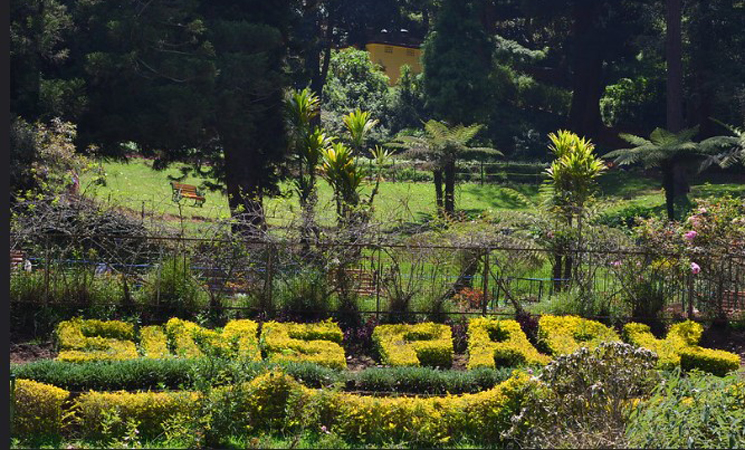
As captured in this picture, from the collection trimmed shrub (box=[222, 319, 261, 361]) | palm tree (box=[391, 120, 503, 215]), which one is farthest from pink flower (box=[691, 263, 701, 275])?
palm tree (box=[391, 120, 503, 215])

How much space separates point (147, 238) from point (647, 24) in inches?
1064

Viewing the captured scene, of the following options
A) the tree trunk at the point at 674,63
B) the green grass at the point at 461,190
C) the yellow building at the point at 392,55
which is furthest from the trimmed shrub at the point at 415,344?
the yellow building at the point at 392,55

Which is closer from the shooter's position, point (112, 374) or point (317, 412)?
point (317, 412)

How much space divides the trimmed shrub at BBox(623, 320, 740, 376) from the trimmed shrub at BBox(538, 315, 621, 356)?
0.33m

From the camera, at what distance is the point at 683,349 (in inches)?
473

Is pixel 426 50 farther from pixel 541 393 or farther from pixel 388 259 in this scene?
pixel 541 393

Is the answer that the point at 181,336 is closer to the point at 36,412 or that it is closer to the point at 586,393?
the point at 36,412

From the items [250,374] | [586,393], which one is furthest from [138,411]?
[586,393]

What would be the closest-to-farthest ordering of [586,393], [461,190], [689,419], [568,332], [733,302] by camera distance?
[689,419]
[586,393]
[568,332]
[733,302]
[461,190]

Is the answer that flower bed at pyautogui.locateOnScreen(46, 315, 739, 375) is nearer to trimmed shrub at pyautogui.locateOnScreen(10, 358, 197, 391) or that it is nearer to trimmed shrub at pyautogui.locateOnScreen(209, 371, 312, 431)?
trimmed shrub at pyautogui.locateOnScreen(10, 358, 197, 391)

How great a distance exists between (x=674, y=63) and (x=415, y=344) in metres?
22.6

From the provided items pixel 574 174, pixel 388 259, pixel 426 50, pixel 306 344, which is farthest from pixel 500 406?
pixel 426 50

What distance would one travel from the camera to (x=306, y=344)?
11.7 meters

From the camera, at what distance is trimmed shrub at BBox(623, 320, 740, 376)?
38.4 ft
